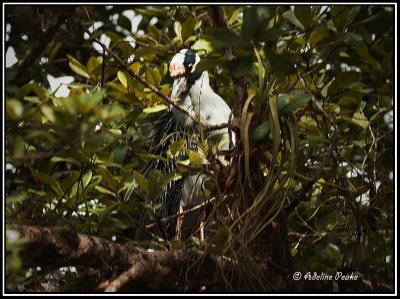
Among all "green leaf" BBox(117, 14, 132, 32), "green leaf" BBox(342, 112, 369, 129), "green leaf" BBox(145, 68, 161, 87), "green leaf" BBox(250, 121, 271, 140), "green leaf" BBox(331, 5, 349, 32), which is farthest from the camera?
"green leaf" BBox(117, 14, 132, 32)

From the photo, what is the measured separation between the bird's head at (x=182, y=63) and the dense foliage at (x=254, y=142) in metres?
0.04

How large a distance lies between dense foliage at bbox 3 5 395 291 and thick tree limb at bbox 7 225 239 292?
5cm

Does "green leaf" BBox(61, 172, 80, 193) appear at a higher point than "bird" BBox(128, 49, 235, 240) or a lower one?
lower

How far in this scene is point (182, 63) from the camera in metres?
2.36

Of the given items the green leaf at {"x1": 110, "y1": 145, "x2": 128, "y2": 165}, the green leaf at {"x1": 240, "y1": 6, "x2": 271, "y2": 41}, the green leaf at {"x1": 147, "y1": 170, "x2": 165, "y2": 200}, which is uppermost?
the green leaf at {"x1": 240, "y1": 6, "x2": 271, "y2": 41}

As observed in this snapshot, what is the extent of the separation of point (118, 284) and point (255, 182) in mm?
452

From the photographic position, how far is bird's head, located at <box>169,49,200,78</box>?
7.62 feet

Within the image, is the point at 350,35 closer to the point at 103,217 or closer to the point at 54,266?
the point at 103,217

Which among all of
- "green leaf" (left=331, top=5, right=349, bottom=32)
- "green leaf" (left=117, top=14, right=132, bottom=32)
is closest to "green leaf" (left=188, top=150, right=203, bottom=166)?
"green leaf" (left=331, top=5, right=349, bottom=32)

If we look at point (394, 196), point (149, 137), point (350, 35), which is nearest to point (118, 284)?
point (394, 196)

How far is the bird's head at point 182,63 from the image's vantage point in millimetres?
2322

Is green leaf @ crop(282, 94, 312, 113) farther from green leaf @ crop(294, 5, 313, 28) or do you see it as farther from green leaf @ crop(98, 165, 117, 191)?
green leaf @ crop(98, 165, 117, 191)

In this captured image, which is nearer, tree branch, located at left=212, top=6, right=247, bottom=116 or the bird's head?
tree branch, located at left=212, top=6, right=247, bottom=116

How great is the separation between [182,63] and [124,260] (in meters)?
1.08
